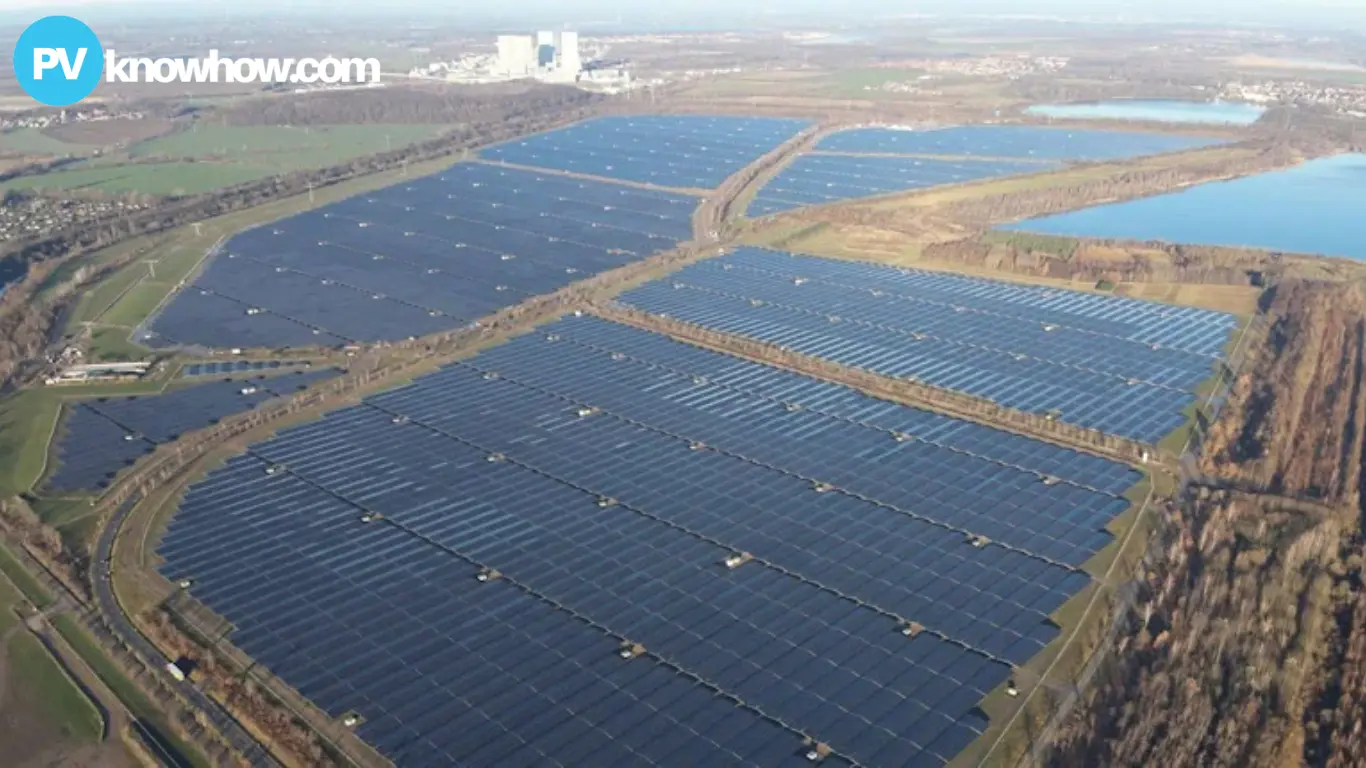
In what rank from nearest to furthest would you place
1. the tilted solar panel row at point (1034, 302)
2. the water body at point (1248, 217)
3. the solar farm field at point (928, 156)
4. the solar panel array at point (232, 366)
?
the solar panel array at point (232, 366), the tilted solar panel row at point (1034, 302), the water body at point (1248, 217), the solar farm field at point (928, 156)

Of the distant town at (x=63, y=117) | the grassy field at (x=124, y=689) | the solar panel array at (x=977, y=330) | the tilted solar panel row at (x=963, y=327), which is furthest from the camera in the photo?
the distant town at (x=63, y=117)

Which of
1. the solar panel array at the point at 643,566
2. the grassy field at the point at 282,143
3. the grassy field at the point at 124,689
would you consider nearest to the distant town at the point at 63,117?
the grassy field at the point at 282,143

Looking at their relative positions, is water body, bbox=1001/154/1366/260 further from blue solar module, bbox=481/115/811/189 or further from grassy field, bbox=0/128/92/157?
grassy field, bbox=0/128/92/157

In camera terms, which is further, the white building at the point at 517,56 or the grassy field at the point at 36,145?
the white building at the point at 517,56

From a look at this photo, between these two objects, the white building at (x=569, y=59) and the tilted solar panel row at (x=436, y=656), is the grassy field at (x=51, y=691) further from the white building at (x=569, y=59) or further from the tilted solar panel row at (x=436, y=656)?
the white building at (x=569, y=59)

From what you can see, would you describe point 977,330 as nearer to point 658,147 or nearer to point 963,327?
point 963,327

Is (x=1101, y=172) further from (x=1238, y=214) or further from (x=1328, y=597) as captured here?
(x=1328, y=597)

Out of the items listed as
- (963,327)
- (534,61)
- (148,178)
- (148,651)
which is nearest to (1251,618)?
(963,327)
